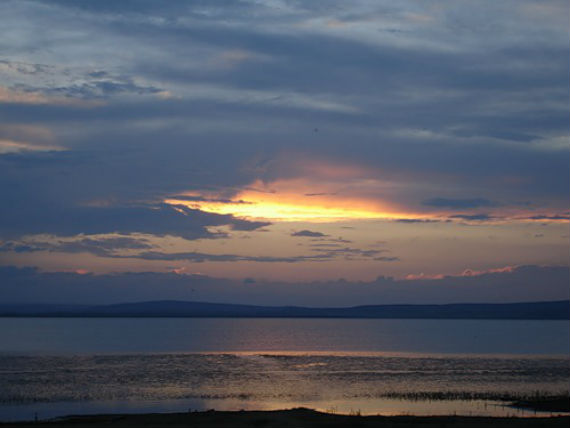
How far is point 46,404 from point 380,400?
26437 mm

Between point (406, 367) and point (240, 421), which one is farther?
point (406, 367)

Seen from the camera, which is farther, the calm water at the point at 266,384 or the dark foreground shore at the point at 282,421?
the calm water at the point at 266,384

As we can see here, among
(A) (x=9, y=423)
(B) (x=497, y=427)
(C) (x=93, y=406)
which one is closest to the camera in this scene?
(B) (x=497, y=427)

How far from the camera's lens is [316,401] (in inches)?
2245

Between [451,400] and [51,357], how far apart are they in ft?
217

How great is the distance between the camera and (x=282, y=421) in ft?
141

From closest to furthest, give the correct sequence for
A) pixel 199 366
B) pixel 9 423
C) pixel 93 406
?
pixel 9 423 < pixel 93 406 < pixel 199 366

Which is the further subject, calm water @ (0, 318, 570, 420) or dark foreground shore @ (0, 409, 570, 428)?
calm water @ (0, 318, 570, 420)

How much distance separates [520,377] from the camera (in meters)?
76.1

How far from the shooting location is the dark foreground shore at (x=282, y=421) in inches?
1640

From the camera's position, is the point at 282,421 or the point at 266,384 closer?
the point at 282,421

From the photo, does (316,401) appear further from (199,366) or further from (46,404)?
(199,366)

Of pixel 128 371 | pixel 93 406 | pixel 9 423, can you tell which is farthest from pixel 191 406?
pixel 128 371

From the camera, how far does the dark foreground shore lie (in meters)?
41.7
